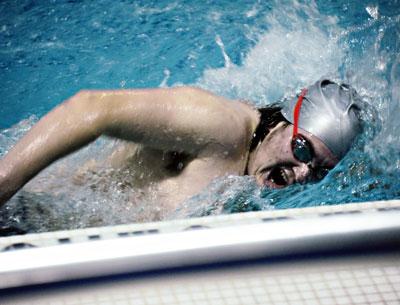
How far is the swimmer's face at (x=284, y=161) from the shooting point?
240cm

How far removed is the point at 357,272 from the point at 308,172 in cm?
138

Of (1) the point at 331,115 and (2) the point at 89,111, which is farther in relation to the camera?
(1) the point at 331,115

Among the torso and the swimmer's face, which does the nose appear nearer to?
the swimmer's face

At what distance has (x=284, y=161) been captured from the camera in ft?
8.03

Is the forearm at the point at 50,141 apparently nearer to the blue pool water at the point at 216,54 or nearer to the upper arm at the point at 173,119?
the upper arm at the point at 173,119

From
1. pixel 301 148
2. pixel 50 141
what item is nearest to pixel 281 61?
pixel 301 148

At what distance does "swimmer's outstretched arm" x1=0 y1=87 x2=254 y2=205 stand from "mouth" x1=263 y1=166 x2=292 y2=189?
0.35 metres

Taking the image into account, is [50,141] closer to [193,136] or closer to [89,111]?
[89,111]

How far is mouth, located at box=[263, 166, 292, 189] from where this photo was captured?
8.10 feet

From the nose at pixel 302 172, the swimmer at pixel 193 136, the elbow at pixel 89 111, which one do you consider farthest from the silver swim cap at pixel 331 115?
the elbow at pixel 89 111

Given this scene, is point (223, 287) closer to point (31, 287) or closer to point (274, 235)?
point (274, 235)

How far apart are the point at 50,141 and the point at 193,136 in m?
0.59

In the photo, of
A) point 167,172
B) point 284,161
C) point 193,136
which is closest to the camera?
point 193,136

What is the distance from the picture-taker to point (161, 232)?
41.8 inches
